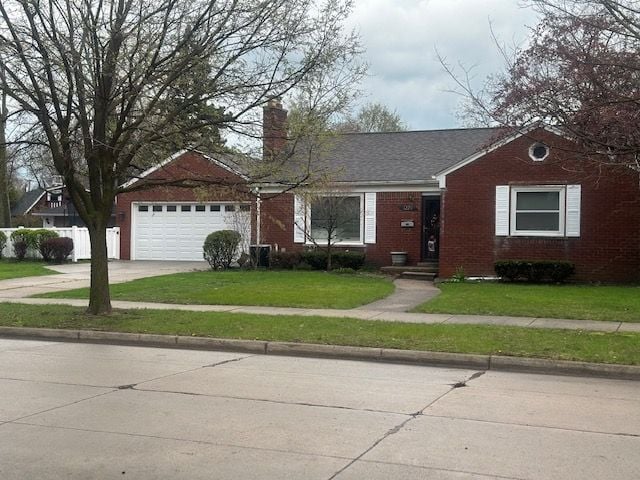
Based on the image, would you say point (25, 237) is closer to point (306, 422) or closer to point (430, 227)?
point (430, 227)

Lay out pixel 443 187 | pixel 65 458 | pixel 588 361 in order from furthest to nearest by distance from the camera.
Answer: pixel 443 187
pixel 588 361
pixel 65 458

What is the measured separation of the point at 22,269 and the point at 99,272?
1202cm

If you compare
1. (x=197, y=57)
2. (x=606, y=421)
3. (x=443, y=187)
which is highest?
(x=197, y=57)

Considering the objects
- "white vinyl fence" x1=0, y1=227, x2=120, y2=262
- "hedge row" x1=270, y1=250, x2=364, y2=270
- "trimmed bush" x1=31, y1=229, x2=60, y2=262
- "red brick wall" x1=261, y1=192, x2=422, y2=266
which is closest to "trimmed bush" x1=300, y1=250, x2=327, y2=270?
"hedge row" x1=270, y1=250, x2=364, y2=270

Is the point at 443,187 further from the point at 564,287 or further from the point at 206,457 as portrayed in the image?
the point at 206,457

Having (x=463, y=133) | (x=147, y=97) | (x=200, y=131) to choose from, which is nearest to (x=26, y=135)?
(x=147, y=97)

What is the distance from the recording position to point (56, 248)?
26.2 m

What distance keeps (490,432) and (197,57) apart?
8274mm

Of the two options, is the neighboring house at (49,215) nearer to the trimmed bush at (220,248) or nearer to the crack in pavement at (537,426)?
the trimmed bush at (220,248)

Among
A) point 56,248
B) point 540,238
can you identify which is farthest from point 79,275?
point 540,238

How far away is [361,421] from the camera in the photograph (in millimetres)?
6262

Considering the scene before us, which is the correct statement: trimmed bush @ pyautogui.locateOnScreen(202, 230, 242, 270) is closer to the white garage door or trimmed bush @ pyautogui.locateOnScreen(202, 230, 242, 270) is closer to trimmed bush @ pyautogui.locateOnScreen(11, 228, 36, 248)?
the white garage door

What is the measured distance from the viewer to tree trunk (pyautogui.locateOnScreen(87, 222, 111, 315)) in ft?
42.7

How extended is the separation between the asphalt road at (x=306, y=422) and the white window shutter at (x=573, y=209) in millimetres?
11467
